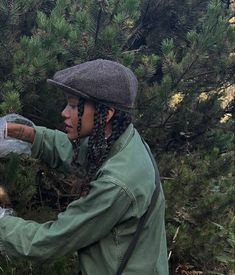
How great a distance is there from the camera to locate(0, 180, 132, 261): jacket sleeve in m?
1.98

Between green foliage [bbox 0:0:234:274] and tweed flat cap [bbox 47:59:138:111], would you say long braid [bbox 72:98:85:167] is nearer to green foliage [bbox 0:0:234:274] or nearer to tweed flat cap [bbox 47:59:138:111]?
tweed flat cap [bbox 47:59:138:111]

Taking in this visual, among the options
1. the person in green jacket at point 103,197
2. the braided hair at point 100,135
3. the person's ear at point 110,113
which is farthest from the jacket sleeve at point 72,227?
the person's ear at point 110,113

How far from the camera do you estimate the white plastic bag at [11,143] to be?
2541mm

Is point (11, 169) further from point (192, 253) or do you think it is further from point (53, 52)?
point (192, 253)

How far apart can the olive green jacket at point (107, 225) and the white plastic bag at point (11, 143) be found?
1.91ft

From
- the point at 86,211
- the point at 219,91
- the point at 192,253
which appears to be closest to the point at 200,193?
the point at 192,253

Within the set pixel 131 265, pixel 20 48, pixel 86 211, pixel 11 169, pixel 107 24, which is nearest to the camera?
pixel 86 211

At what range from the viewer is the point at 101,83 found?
6.82 feet

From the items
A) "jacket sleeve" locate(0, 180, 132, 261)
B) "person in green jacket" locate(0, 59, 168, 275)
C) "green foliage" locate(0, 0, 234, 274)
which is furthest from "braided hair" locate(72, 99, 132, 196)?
"green foliage" locate(0, 0, 234, 274)

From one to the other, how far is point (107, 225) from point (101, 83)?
1.82 feet

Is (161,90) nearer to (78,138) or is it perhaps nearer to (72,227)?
(78,138)

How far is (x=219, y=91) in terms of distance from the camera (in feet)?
14.0

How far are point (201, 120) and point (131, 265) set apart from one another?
2269 millimetres

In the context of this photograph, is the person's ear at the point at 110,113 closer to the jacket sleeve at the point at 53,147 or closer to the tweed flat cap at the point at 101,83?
the tweed flat cap at the point at 101,83
